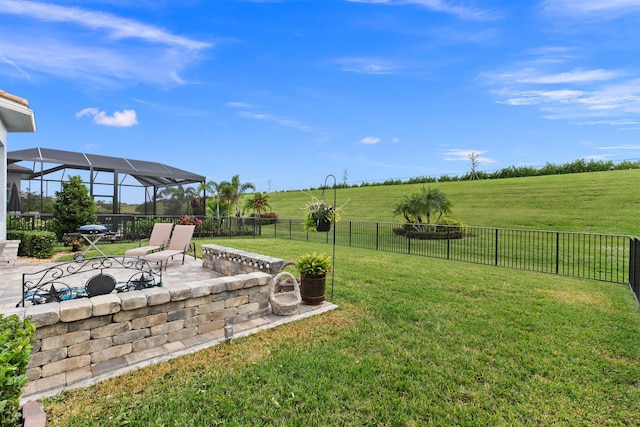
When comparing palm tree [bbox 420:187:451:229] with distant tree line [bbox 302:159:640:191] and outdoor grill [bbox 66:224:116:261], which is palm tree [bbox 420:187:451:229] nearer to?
outdoor grill [bbox 66:224:116:261]

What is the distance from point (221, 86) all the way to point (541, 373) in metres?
11.4

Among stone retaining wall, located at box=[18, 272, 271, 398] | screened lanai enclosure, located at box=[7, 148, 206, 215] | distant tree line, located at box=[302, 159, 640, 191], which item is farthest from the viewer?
distant tree line, located at box=[302, 159, 640, 191]

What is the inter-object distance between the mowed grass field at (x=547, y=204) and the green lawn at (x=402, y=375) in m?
11.4

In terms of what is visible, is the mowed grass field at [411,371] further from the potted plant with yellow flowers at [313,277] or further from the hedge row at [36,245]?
the hedge row at [36,245]

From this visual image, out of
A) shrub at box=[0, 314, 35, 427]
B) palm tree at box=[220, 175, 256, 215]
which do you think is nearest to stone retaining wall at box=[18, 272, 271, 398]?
shrub at box=[0, 314, 35, 427]

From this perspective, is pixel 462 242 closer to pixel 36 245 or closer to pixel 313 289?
pixel 313 289

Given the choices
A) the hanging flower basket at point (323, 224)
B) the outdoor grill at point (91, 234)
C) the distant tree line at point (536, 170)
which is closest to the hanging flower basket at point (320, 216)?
the hanging flower basket at point (323, 224)

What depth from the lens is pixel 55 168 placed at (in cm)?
1169

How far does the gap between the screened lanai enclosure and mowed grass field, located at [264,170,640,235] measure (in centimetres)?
922

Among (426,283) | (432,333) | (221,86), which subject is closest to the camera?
(432,333)

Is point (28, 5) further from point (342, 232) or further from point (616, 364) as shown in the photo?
point (342, 232)

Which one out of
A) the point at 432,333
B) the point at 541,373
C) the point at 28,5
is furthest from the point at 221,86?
the point at 541,373

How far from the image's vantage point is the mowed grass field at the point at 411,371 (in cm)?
193

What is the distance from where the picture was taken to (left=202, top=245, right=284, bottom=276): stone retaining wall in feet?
14.7
